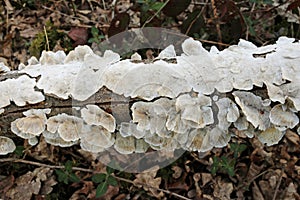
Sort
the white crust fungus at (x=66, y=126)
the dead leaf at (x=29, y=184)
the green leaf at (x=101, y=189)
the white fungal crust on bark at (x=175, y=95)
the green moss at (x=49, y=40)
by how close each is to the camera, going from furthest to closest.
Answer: the green moss at (x=49, y=40) → the dead leaf at (x=29, y=184) → the green leaf at (x=101, y=189) → the white crust fungus at (x=66, y=126) → the white fungal crust on bark at (x=175, y=95)

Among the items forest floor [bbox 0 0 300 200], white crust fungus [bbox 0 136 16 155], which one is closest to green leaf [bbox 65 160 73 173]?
forest floor [bbox 0 0 300 200]

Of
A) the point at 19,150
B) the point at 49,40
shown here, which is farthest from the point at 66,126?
the point at 49,40

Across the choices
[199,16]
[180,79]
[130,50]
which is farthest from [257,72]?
[130,50]

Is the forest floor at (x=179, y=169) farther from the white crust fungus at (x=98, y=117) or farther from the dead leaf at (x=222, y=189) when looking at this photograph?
the white crust fungus at (x=98, y=117)

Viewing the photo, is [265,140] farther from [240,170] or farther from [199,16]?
[199,16]

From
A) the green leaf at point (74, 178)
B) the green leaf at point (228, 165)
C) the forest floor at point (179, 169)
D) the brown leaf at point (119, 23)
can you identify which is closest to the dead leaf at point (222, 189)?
the forest floor at point (179, 169)

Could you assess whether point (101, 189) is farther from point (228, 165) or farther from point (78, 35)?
point (78, 35)

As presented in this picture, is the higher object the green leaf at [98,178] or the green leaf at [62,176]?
the green leaf at [98,178]

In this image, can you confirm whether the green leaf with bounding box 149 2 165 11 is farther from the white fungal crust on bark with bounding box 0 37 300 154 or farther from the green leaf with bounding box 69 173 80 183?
the green leaf with bounding box 69 173 80 183
